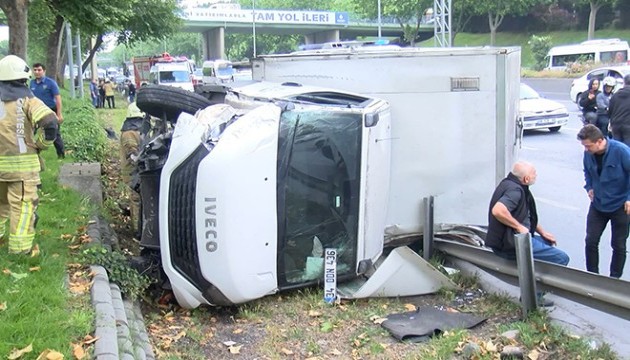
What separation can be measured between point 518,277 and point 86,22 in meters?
13.9

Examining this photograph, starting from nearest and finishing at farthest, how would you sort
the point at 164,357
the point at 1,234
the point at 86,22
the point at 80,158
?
the point at 164,357
the point at 1,234
the point at 80,158
the point at 86,22

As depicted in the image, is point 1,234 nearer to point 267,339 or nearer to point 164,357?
point 164,357

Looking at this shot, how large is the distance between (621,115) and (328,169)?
6.47 metres

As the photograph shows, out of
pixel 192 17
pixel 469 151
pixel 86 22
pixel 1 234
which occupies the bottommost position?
pixel 1 234

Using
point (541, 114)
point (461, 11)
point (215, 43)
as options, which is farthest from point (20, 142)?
point (215, 43)

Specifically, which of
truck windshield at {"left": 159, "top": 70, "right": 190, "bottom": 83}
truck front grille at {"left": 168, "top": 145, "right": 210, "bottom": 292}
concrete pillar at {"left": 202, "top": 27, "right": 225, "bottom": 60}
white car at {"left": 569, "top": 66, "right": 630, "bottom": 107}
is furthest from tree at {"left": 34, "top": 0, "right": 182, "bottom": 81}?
concrete pillar at {"left": 202, "top": 27, "right": 225, "bottom": 60}

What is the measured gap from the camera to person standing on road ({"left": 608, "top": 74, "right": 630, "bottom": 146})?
978 cm

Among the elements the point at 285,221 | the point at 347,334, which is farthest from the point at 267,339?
the point at 285,221

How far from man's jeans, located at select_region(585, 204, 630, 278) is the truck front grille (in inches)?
140

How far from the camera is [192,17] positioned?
6588cm

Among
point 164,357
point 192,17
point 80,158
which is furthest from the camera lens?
point 192,17

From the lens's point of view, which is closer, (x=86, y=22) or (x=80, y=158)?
(x=80, y=158)

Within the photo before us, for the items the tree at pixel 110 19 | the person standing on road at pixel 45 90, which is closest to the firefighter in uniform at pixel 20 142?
the person standing on road at pixel 45 90

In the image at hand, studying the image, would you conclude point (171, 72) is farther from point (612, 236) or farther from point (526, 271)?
point (526, 271)
